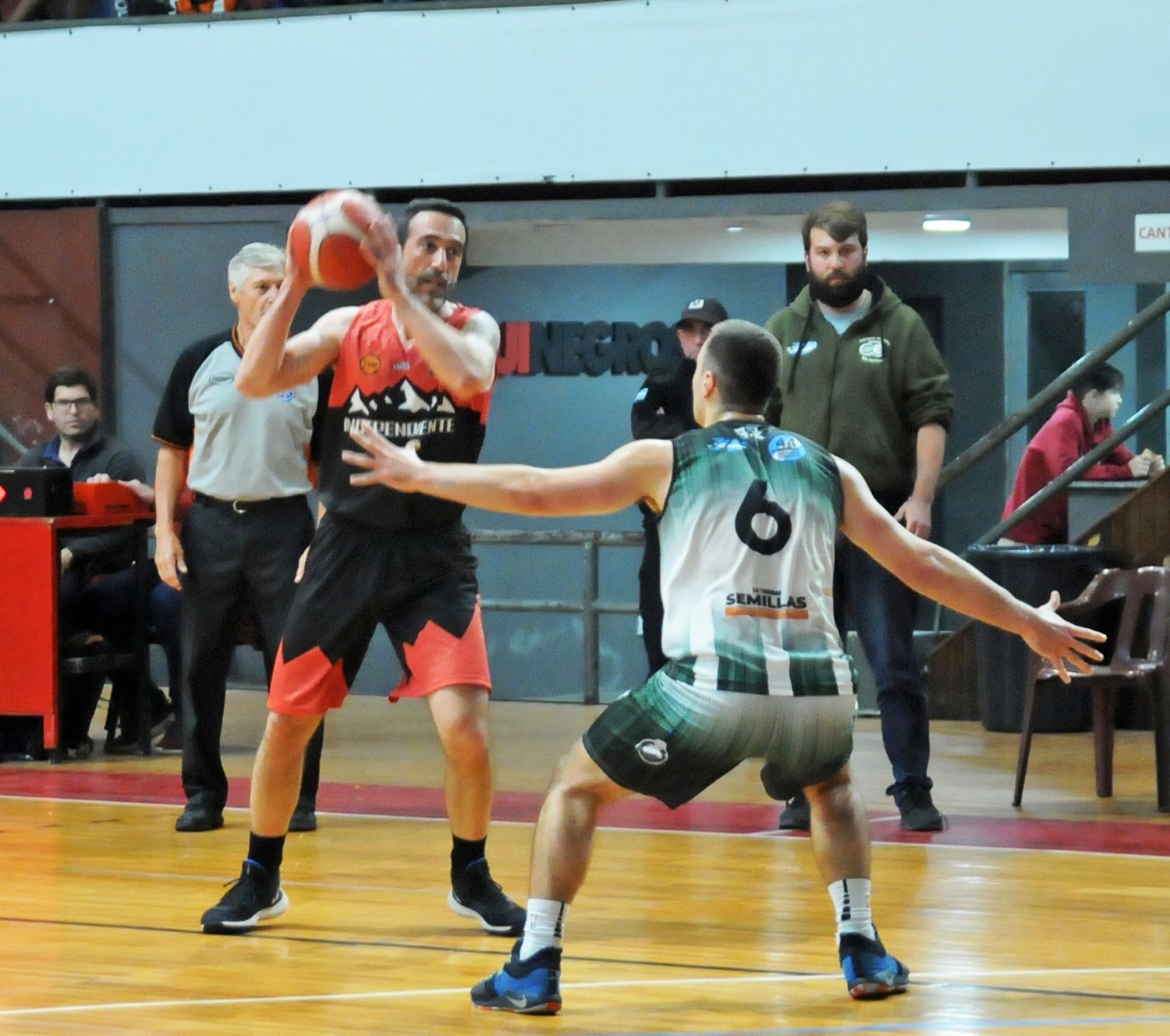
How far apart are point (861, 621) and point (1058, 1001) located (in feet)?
8.08

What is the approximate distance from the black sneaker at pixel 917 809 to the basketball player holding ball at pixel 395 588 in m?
2.02

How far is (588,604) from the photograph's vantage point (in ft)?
36.7

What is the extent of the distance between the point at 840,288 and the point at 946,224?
493 cm

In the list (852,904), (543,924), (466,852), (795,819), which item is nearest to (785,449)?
(852,904)

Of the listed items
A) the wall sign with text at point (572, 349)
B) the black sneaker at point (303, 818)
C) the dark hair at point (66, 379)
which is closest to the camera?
the black sneaker at point (303, 818)

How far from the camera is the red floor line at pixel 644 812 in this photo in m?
6.75

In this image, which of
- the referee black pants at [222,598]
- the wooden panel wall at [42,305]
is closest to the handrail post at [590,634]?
the wooden panel wall at [42,305]

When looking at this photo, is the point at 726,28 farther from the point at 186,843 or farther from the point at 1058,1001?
the point at 1058,1001

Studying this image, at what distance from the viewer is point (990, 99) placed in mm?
10289

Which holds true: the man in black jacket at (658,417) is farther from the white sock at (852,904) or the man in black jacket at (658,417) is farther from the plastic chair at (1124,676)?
the white sock at (852,904)

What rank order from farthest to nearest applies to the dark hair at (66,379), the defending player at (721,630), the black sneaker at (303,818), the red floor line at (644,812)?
the dark hair at (66,379) < the black sneaker at (303,818) < the red floor line at (644,812) < the defending player at (721,630)

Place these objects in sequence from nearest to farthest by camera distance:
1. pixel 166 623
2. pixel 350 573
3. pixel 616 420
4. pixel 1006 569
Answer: pixel 350 573
pixel 166 623
pixel 1006 569
pixel 616 420

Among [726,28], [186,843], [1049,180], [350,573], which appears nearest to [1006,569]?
[1049,180]

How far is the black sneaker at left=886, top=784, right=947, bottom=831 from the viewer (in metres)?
6.87
